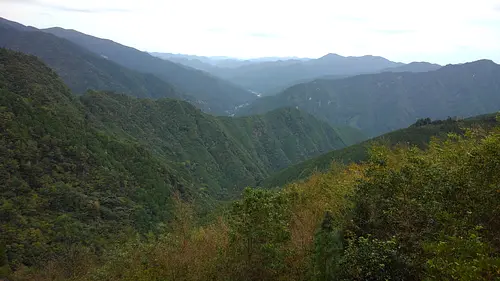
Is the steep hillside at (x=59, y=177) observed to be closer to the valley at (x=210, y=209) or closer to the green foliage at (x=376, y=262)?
the valley at (x=210, y=209)

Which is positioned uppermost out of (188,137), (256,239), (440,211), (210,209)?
(440,211)

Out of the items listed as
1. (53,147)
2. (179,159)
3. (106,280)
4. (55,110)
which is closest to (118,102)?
(179,159)

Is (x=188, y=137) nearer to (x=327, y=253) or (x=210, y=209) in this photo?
(x=210, y=209)

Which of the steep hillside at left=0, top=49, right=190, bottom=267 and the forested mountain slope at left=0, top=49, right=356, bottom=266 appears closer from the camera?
the steep hillside at left=0, top=49, right=190, bottom=267

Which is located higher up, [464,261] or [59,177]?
[464,261]

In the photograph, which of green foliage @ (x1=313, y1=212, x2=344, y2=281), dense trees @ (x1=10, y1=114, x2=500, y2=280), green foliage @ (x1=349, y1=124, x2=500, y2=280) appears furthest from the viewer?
green foliage @ (x1=313, y1=212, x2=344, y2=281)

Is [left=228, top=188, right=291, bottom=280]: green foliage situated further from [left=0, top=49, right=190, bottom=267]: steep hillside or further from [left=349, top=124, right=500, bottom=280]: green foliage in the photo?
[left=0, top=49, right=190, bottom=267]: steep hillside

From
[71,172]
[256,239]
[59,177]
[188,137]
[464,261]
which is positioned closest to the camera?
[464,261]

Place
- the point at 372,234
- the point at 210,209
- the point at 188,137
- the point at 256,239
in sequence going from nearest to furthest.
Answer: the point at 372,234 → the point at 256,239 → the point at 210,209 → the point at 188,137

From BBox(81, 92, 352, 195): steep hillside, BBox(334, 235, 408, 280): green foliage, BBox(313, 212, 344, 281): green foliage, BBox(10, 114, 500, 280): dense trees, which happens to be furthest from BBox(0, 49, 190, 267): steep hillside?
BBox(334, 235, 408, 280): green foliage

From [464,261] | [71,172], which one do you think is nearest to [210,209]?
[71,172]

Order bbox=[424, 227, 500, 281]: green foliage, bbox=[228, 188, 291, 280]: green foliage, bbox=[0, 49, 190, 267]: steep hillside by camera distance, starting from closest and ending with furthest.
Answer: bbox=[424, 227, 500, 281]: green foliage, bbox=[228, 188, 291, 280]: green foliage, bbox=[0, 49, 190, 267]: steep hillside

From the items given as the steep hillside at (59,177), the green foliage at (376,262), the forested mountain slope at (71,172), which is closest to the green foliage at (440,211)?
the green foliage at (376,262)

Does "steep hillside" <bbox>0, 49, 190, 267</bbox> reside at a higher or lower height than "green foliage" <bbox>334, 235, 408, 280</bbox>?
lower
